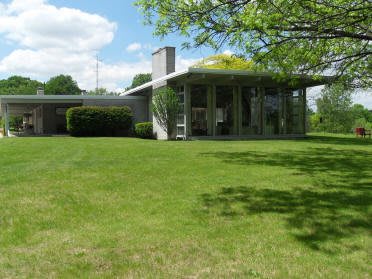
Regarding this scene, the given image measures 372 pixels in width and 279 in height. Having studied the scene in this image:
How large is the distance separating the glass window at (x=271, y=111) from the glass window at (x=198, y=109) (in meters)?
3.97

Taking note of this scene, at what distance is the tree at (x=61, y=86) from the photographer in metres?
88.6

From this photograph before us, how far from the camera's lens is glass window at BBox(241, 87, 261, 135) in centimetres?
2325

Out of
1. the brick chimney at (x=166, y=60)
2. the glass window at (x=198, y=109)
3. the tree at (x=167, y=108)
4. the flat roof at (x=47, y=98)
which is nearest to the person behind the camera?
the tree at (x=167, y=108)

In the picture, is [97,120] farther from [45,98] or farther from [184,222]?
[184,222]

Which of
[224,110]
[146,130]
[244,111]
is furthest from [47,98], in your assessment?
[244,111]

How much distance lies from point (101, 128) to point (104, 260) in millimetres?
22179

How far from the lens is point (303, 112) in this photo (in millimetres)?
25016

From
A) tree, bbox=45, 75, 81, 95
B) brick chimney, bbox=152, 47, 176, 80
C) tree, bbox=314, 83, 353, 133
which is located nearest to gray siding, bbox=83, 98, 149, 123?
brick chimney, bbox=152, 47, 176, 80

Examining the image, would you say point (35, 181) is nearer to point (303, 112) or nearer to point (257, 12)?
point (257, 12)

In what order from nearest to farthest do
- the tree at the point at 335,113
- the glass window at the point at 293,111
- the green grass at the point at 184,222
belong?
1. the green grass at the point at 184,222
2. the glass window at the point at 293,111
3. the tree at the point at 335,113

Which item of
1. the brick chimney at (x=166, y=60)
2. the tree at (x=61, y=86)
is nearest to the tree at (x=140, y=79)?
the tree at (x=61, y=86)

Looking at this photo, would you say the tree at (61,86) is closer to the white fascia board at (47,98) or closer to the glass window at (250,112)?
the white fascia board at (47,98)

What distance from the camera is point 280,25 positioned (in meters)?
8.88

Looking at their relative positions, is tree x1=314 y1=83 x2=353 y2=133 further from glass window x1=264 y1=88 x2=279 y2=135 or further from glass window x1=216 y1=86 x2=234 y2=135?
glass window x1=216 y1=86 x2=234 y2=135
